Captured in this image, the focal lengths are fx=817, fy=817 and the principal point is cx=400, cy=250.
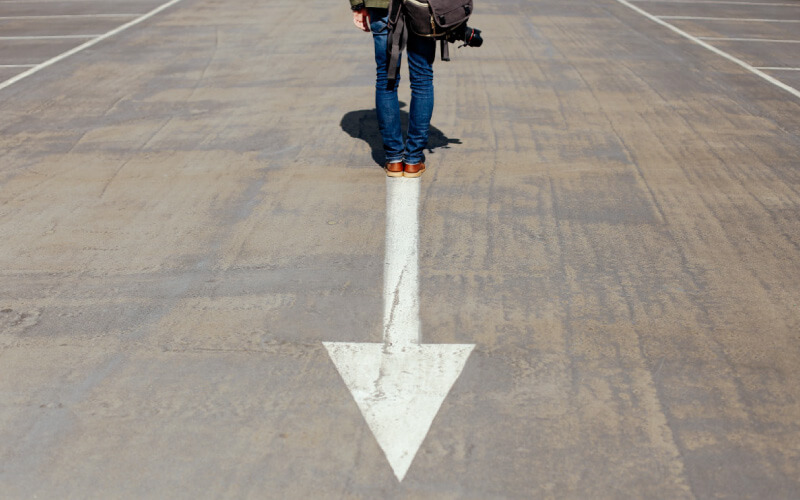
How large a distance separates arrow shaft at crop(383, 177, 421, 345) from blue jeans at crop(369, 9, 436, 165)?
0.77 ft

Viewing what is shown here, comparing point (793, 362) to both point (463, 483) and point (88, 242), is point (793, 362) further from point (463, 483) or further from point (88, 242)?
point (88, 242)

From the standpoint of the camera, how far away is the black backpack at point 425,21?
5113 mm

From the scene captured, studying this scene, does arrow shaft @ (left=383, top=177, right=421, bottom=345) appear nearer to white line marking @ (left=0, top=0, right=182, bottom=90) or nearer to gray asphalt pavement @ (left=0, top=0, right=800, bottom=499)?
gray asphalt pavement @ (left=0, top=0, right=800, bottom=499)

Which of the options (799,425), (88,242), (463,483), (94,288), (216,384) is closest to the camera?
(463,483)

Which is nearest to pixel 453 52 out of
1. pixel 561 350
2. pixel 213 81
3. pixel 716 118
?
pixel 213 81

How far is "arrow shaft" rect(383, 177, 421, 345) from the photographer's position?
3.78 meters

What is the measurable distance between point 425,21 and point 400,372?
263 centimetres

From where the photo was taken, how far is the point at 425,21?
518cm

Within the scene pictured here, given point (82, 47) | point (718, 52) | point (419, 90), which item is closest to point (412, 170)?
point (419, 90)

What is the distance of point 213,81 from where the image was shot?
8.70 m

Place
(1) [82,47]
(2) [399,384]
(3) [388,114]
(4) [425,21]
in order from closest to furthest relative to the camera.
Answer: (2) [399,384] < (4) [425,21] < (3) [388,114] < (1) [82,47]

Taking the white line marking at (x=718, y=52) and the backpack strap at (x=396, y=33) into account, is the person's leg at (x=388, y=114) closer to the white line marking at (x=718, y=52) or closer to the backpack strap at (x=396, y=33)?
the backpack strap at (x=396, y=33)

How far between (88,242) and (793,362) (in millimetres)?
3749

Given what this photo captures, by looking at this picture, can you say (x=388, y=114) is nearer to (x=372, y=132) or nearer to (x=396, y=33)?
(x=396, y=33)
